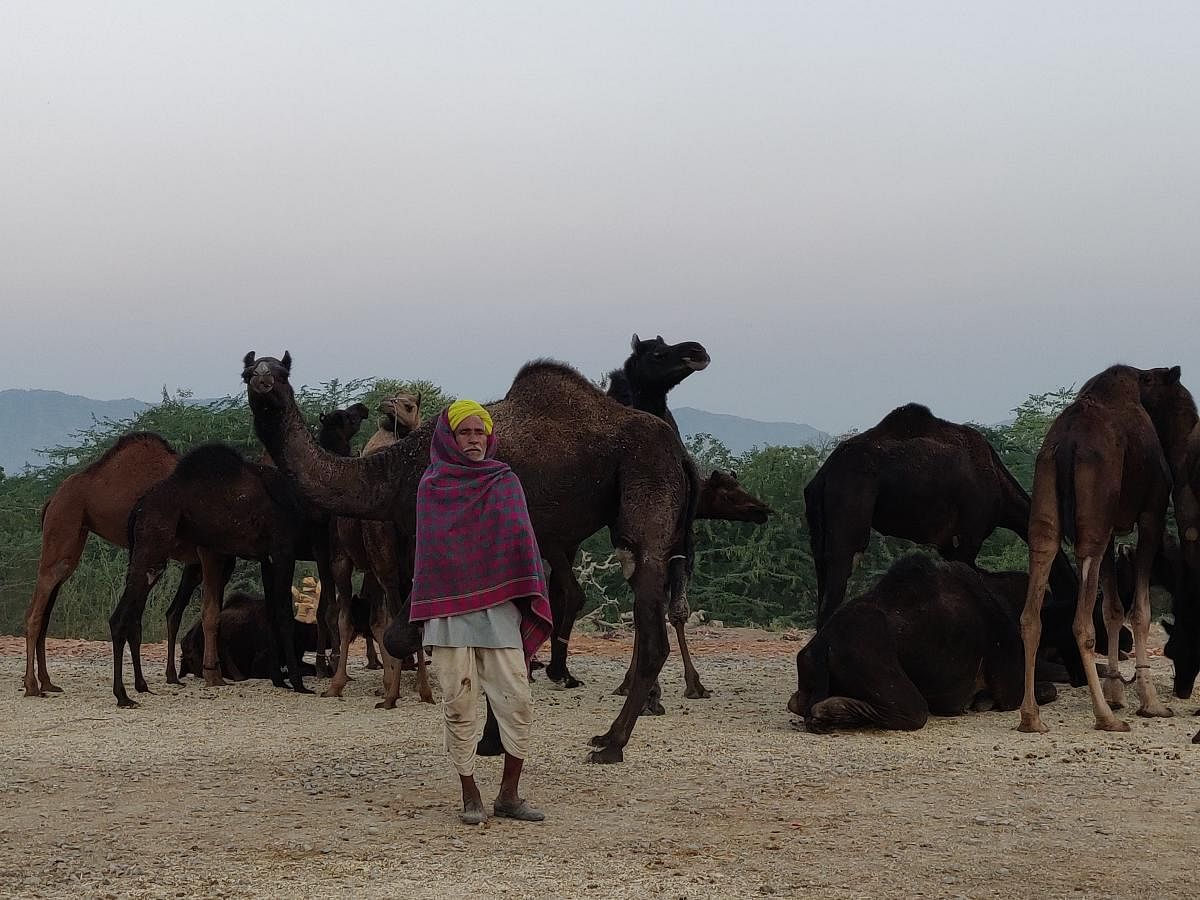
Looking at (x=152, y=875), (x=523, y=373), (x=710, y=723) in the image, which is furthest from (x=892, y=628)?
(x=152, y=875)

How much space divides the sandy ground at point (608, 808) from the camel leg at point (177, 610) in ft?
6.08

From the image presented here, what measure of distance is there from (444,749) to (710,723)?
7.01ft

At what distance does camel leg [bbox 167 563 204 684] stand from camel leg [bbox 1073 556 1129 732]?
7.62 metres

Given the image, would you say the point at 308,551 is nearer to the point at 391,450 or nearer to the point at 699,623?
the point at 391,450

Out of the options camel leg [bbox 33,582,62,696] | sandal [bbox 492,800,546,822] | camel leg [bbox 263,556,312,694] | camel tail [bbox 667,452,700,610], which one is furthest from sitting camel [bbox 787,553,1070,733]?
camel leg [bbox 33,582,62,696]

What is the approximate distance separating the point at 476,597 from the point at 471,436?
78cm

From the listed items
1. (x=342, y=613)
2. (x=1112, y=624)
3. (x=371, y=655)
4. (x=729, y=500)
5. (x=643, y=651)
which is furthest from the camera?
(x=371, y=655)

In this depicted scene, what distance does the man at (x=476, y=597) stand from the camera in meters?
6.49

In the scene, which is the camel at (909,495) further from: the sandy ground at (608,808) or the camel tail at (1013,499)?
the sandy ground at (608,808)

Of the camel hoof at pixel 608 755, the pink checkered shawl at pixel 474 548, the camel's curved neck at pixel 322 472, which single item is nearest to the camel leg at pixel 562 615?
the camel's curved neck at pixel 322 472

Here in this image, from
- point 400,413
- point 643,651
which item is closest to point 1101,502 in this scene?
point 643,651

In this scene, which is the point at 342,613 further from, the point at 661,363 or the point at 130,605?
the point at 661,363

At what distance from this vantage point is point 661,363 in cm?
1081

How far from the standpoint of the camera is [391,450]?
896cm
